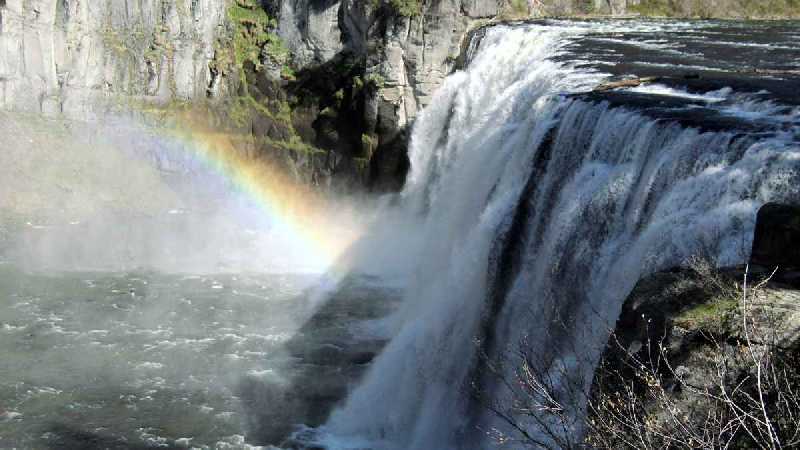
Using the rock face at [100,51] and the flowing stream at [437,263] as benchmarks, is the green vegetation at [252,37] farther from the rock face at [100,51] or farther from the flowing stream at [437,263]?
the flowing stream at [437,263]

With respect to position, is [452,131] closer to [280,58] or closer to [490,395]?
[280,58]

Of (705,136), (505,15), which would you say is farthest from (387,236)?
(705,136)

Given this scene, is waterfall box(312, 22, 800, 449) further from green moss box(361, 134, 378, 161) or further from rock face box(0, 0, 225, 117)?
rock face box(0, 0, 225, 117)

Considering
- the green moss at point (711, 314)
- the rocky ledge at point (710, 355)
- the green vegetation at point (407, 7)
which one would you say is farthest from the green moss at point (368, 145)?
the green moss at point (711, 314)

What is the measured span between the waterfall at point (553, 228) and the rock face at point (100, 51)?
45.5ft

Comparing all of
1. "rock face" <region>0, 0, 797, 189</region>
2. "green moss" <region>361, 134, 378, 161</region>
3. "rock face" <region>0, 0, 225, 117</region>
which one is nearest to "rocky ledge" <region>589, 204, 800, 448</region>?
"rock face" <region>0, 0, 797, 189</region>

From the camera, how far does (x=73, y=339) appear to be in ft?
71.4

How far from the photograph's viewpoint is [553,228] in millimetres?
15609

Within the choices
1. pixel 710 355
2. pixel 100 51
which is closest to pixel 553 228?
pixel 710 355

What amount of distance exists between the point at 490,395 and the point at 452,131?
1306cm

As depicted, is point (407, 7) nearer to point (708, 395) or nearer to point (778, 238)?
point (778, 238)

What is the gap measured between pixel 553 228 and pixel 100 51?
22735mm

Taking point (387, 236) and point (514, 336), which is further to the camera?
point (387, 236)

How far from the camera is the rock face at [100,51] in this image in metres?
30.9
